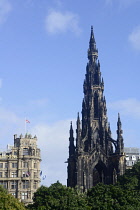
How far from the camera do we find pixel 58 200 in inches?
3880

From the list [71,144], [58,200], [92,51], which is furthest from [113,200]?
[92,51]

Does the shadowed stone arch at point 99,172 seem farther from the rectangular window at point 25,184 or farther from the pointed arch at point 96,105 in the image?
the rectangular window at point 25,184

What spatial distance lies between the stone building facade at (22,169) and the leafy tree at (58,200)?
3293cm

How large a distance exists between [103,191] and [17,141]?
48953mm

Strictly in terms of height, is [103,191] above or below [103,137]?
below

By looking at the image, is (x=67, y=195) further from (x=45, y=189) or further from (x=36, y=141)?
(x=36, y=141)

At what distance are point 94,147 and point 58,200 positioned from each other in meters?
59.3

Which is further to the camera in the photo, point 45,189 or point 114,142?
point 114,142

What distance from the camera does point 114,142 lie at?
15762 cm

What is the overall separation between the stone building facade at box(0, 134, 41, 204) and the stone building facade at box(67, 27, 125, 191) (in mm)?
16679

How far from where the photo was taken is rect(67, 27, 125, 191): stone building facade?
150750mm

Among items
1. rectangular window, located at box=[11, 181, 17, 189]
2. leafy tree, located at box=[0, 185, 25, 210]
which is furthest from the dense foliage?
rectangular window, located at box=[11, 181, 17, 189]

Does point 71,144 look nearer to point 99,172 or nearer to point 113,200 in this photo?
point 99,172

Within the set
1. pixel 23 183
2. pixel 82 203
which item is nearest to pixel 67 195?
pixel 82 203
